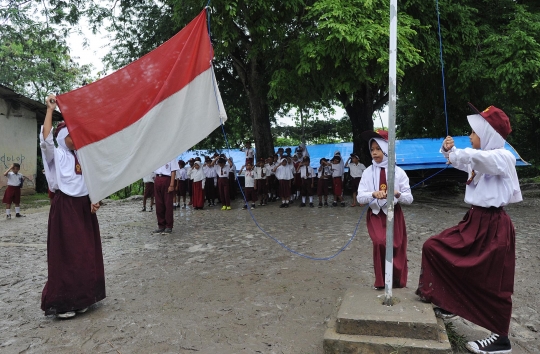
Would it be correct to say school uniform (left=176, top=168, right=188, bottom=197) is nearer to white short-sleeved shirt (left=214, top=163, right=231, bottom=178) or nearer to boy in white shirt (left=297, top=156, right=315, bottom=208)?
white short-sleeved shirt (left=214, top=163, right=231, bottom=178)

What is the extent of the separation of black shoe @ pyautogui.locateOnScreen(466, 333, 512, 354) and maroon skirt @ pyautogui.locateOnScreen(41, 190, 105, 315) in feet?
12.1

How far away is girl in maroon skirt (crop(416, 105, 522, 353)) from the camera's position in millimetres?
3646

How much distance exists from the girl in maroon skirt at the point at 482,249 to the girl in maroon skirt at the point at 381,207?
0.40 m

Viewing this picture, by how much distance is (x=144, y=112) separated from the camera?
4.71 metres

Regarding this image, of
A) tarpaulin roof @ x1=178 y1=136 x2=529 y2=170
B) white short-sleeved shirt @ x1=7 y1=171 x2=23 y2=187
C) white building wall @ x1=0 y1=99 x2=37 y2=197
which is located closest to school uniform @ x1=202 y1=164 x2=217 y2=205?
tarpaulin roof @ x1=178 y1=136 x2=529 y2=170

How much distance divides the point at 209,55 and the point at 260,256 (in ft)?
11.2

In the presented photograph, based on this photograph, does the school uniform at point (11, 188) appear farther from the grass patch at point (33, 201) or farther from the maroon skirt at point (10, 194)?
the grass patch at point (33, 201)

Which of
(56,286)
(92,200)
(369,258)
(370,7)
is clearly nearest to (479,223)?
(369,258)

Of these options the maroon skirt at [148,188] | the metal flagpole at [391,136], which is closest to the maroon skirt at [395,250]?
the metal flagpole at [391,136]

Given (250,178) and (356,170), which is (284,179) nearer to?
(250,178)

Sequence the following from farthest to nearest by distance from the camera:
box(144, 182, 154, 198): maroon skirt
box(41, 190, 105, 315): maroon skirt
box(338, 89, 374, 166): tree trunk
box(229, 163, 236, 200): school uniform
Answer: box(229, 163, 236, 200): school uniform → box(338, 89, 374, 166): tree trunk → box(144, 182, 154, 198): maroon skirt → box(41, 190, 105, 315): maroon skirt

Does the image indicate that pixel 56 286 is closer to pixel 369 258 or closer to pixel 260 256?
pixel 260 256

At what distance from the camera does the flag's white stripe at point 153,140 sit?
447 centimetres

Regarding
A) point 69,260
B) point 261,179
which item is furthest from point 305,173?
point 69,260
